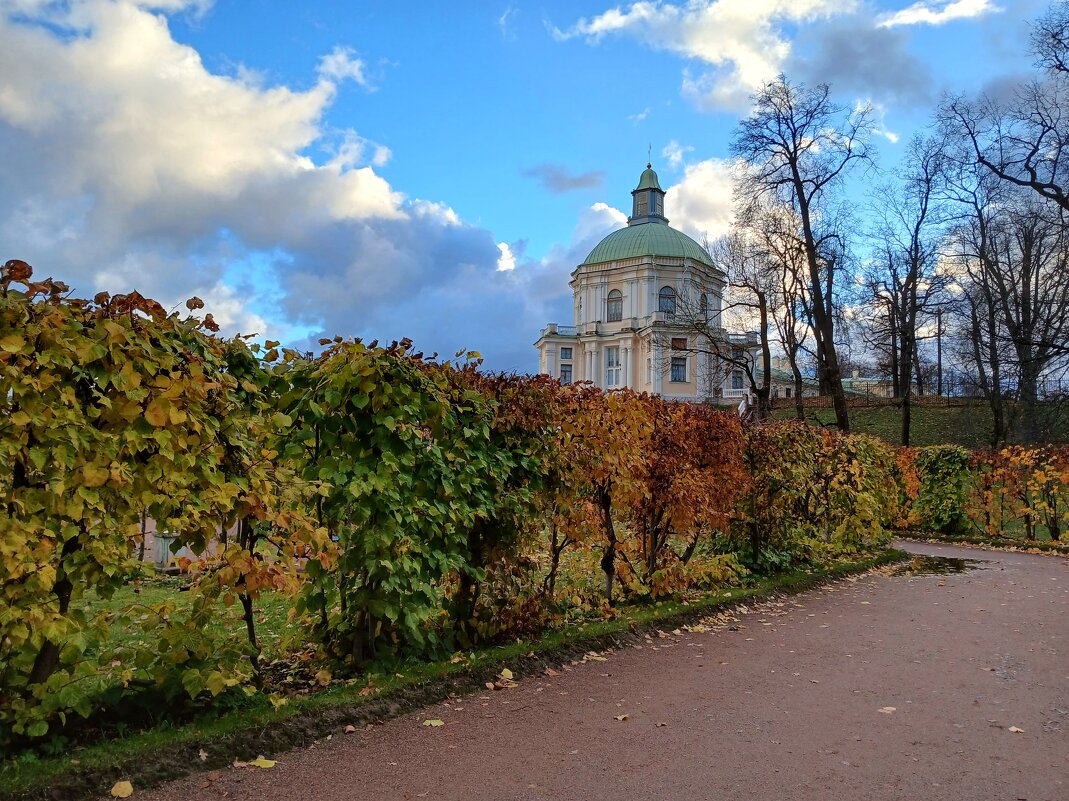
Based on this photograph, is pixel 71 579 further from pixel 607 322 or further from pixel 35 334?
pixel 607 322

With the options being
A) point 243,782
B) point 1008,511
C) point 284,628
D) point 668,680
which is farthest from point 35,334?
point 1008,511

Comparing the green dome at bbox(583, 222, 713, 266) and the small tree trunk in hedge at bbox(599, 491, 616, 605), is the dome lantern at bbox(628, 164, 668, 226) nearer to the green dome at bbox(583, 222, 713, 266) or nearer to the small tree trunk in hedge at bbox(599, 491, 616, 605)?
the green dome at bbox(583, 222, 713, 266)

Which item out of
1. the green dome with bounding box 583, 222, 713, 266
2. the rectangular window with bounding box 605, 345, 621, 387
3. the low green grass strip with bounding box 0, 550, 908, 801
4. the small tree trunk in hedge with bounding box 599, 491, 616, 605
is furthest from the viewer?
the rectangular window with bounding box 605, 345, 621, 387

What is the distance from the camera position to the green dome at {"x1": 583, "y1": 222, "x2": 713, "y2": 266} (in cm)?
6319

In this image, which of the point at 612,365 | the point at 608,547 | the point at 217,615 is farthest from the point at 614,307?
the point at 217,615

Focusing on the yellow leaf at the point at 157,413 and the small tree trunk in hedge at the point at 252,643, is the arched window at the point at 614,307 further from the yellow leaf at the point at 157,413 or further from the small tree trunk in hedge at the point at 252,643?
the yellow leaf at the point at 157,413

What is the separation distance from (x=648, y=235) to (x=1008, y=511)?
166ft

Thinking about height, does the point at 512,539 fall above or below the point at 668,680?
above

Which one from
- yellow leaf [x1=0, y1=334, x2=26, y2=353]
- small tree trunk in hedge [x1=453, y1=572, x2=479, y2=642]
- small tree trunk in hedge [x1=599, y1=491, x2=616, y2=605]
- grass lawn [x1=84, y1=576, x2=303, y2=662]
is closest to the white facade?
small tree trunk in hedge [x1=599, y1=491, x2=616, y2=605]

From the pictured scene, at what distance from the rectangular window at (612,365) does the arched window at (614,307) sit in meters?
2.52

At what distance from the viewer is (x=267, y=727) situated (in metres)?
3.89

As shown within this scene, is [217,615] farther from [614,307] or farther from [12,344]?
[614,307]

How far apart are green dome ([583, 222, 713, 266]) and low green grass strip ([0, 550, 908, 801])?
58.4m

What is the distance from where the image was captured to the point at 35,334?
10.5 ft
